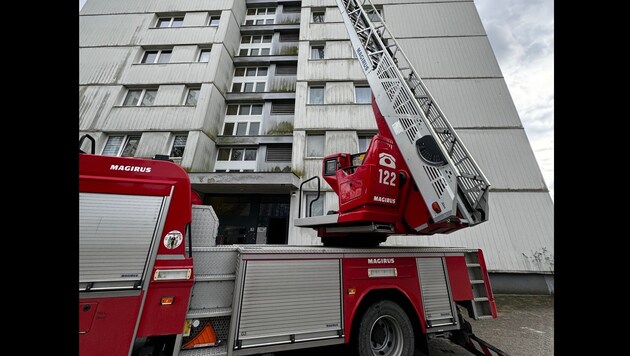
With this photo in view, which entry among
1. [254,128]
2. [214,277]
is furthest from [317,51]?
[214,277]

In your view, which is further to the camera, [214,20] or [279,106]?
[214,20]

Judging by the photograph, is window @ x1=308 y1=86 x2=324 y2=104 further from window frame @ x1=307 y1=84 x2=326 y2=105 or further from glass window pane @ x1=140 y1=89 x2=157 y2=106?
glass window pane @ x1=140 y1=89 x2=157 y2=106

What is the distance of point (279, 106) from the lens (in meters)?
15.3

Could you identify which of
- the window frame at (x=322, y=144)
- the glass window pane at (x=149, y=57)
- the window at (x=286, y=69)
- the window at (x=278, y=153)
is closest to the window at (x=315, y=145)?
the window frame at (x=322, y=144)

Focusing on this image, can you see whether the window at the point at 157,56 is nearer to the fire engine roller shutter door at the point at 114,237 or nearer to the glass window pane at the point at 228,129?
the glass window pane at the point at 228,129

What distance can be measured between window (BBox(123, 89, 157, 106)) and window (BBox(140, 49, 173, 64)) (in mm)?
2316

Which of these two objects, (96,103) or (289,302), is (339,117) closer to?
(289,302)

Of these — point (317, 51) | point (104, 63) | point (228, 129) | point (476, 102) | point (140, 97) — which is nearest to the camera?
point (476, 102)

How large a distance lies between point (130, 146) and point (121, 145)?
1.47ft

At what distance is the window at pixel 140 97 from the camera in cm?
1396

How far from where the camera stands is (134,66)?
14.5 metres

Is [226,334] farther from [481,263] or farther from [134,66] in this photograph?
[134,66]

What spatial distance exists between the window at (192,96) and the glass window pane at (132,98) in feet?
9.67
